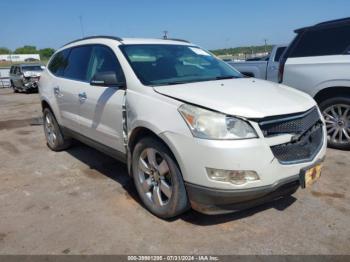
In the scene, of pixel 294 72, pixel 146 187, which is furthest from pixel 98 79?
pixel 294 72

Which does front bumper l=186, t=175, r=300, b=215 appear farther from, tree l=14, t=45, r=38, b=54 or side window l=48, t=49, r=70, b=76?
tree l=14, t=45, r=38, b=54

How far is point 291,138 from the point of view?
9.59 feet

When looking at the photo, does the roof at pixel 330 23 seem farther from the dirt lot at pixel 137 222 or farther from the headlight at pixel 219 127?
the headlight at pixel 219 127

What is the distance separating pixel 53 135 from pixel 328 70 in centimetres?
463

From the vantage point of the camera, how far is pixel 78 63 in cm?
482

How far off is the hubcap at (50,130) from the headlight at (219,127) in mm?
3776

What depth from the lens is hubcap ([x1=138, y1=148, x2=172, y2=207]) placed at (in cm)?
319

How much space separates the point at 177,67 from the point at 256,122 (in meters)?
1.48

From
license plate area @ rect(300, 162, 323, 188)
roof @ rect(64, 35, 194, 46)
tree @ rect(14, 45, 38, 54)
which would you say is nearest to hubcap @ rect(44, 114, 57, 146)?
roof @ rect(64, 35, 194, 46)

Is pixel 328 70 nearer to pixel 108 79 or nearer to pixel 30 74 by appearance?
pixel 108 79

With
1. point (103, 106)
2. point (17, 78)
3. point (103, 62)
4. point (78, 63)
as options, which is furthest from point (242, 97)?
point (17, 78)

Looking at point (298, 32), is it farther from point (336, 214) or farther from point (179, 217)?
point (179, 217)

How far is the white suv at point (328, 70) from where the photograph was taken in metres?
5.11

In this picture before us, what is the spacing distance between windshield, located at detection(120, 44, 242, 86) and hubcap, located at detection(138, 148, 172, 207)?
746 millimetres
